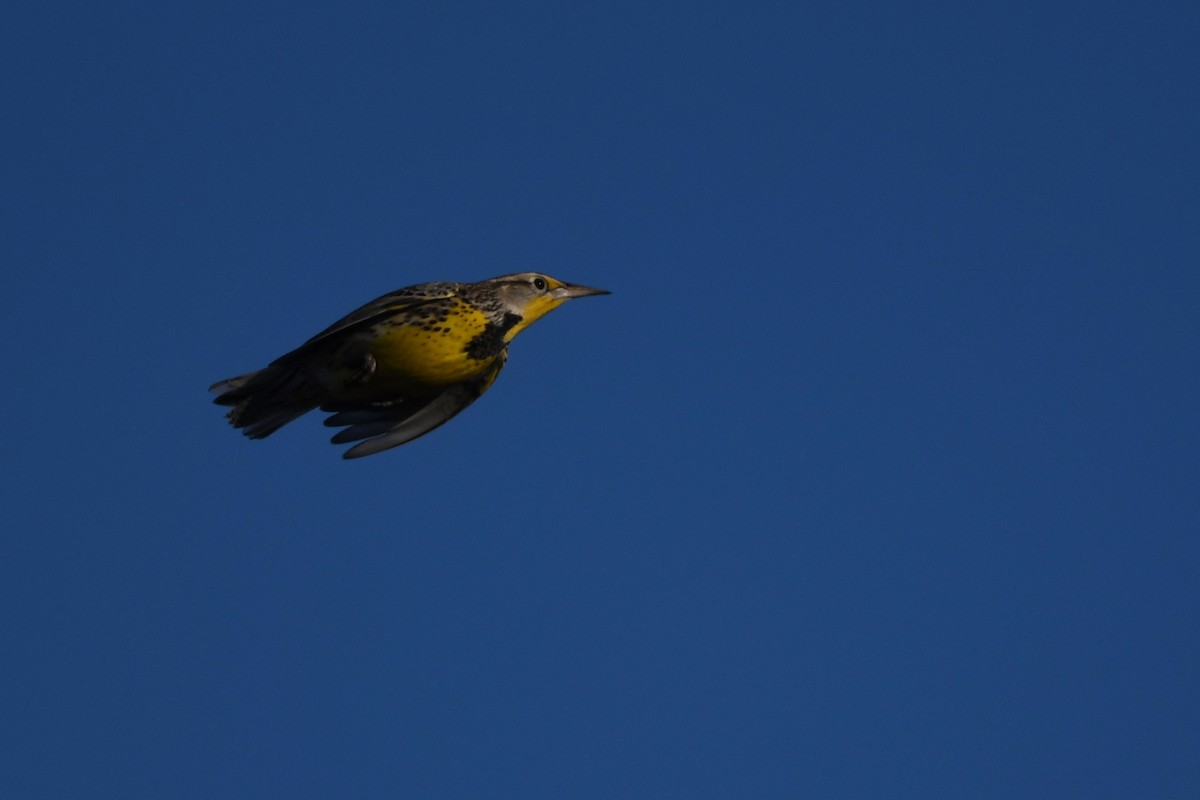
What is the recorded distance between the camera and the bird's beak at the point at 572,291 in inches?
589

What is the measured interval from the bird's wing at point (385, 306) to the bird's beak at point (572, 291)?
3.17ft

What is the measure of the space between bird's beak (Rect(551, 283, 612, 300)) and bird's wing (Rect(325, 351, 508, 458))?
0.65 m

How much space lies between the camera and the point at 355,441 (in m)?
14.8

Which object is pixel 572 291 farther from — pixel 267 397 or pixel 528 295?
pixel 267 397

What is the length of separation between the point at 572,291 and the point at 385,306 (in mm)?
1717

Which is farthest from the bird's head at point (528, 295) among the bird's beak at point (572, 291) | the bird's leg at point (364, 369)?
the bird's leg at point (364, 369)

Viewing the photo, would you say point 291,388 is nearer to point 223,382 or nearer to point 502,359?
point 223,382

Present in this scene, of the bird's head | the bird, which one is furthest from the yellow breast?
the bird's head

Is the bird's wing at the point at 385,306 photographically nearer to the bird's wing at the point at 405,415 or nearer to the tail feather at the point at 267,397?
the tail feather at the point at 267,397

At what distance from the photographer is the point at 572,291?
49.5ft

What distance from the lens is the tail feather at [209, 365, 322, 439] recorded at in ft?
47.6

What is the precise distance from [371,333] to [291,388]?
0.93m

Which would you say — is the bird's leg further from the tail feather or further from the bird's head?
the bird's head

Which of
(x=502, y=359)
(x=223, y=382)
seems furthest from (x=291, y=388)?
(x=502, y=359)
